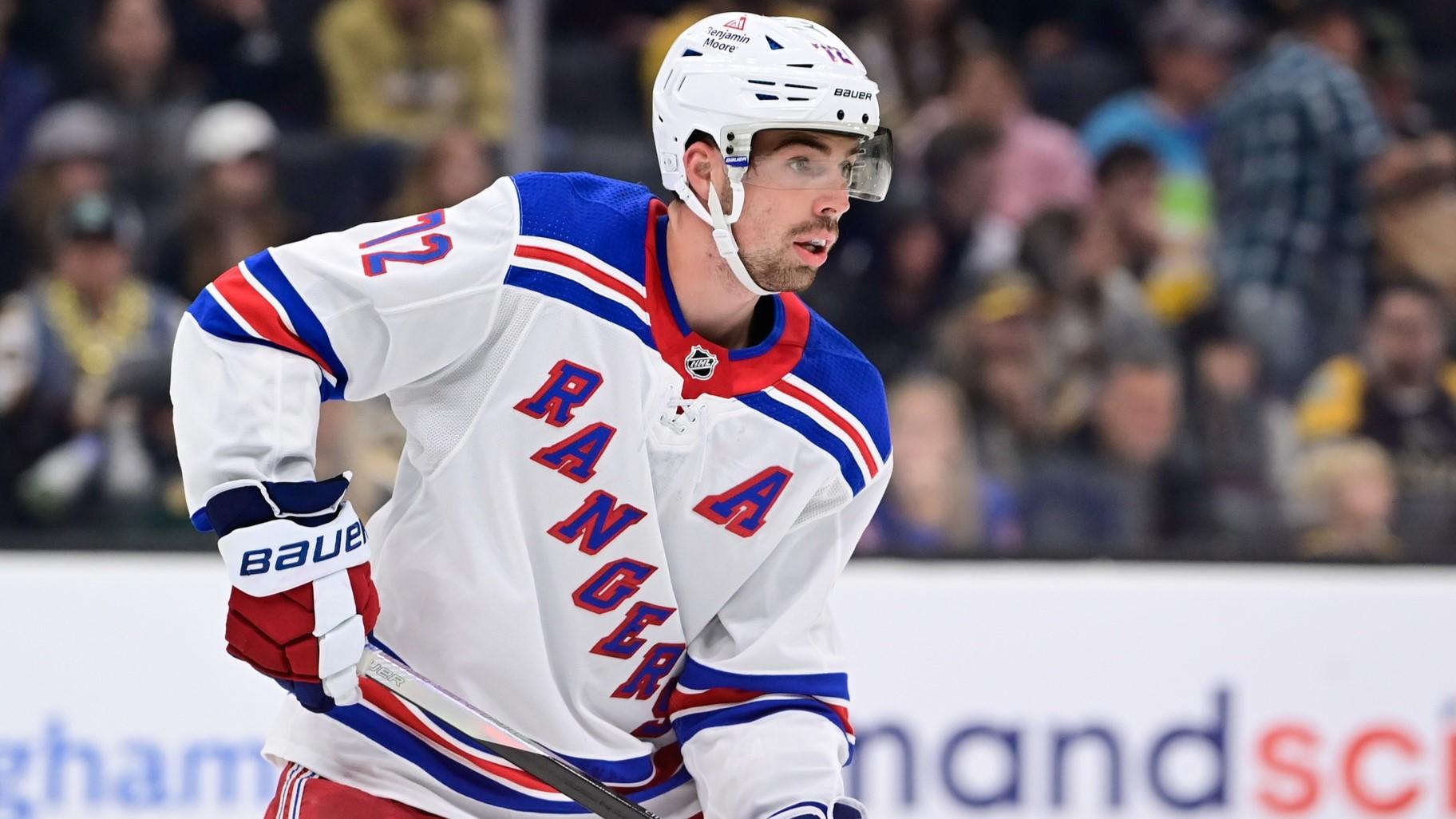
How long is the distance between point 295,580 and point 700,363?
21.1 inches

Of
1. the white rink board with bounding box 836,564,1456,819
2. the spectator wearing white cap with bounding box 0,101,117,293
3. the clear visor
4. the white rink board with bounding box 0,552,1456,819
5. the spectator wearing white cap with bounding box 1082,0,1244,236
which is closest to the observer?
the clear visor

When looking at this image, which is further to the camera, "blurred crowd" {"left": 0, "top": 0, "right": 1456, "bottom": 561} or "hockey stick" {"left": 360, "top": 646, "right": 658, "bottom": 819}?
"blurred crowd" {"left": 0, "top": 0, "right": 1456, "bottom": 561}

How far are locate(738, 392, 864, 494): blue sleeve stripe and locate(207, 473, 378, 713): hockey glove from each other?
50cm

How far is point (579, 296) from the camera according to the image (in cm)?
222

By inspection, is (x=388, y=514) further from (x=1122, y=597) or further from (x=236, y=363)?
(x=1122, y=597)

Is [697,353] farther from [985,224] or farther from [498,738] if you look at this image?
[985,224]

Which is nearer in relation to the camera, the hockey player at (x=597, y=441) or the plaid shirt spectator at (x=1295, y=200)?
the hockey player at (x=597, y=441)

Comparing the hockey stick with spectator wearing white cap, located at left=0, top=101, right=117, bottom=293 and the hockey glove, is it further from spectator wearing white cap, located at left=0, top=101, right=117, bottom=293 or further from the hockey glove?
spectator wearing white cap, located at left=0, top=101, right=117, bottom=293

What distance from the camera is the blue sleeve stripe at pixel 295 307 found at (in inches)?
82.7

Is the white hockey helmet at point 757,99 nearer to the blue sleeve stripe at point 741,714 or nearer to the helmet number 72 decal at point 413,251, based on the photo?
the helmet number 72 decal at point 413,251

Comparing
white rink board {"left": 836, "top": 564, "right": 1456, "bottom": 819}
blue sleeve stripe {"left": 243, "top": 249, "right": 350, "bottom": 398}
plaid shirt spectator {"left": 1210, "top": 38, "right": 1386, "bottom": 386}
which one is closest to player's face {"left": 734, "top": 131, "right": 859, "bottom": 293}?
blue sleeve stripe {"left": 243, "top": 249, "right": 350, "bottom": 398}

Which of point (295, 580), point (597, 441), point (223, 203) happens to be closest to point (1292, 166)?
point (223, 203)

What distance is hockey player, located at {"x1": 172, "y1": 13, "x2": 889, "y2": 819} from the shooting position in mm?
2125

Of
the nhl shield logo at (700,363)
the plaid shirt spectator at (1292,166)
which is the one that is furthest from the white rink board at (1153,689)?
the nhl shield logo at (700,363)
